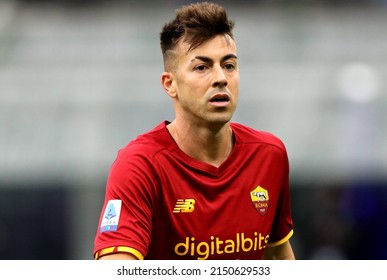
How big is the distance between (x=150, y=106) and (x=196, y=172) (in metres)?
6.90

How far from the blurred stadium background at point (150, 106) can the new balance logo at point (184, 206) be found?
573 centimetres

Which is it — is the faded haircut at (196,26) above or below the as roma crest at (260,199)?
above

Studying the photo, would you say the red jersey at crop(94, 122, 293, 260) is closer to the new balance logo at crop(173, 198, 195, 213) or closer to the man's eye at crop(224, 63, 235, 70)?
the new balance logo at crop(173, 198, 195, 213)

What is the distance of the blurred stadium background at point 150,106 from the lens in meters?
10.1

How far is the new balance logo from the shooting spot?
411 cm

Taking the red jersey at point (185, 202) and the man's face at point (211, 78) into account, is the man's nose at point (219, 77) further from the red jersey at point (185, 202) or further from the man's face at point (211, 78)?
the red jersey at point (185, 202)

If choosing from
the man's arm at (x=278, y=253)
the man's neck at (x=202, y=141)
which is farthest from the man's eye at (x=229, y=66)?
the man's arm at (x=278, y=253)

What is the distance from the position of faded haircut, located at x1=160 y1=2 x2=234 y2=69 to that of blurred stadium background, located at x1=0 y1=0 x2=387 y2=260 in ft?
19.1

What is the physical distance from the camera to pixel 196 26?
419 centimetres

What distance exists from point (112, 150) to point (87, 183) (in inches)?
23.1

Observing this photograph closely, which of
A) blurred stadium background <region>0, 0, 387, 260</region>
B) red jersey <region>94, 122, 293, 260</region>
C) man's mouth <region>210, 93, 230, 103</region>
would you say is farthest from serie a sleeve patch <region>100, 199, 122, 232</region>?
blurred stadium background <region>0, 0, 387, 260</region>

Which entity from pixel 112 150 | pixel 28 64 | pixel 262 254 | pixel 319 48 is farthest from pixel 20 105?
pixel 262 254
